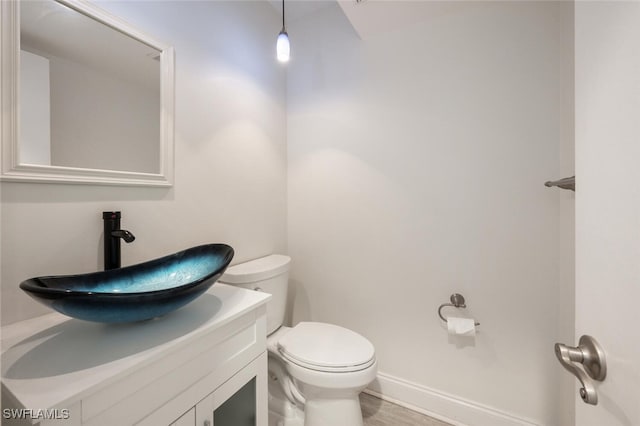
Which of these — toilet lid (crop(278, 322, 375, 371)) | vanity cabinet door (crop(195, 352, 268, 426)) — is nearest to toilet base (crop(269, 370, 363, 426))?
toilet lid (crop(278, 322, 375, 371))

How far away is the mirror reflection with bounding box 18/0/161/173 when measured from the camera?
76cm

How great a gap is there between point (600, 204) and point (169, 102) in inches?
56.5

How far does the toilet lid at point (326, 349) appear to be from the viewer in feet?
3.66

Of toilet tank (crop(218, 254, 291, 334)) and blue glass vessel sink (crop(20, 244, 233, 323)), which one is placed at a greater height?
blue glass vessel sink (crop(20, 244, 233, 323))

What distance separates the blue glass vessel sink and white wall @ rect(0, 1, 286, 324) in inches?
6.3

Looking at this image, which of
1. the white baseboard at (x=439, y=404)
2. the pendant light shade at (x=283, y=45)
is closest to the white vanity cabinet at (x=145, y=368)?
the white baseboard at (x=439, y=404)

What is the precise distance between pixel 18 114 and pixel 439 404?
2.22m

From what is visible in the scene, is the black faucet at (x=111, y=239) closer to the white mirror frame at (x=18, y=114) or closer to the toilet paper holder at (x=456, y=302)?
the white mirror frame at (x=18, y=114)

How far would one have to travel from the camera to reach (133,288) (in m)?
0.84

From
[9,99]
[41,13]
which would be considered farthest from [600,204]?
[41,13]

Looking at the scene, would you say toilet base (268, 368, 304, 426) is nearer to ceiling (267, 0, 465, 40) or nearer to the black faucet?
the black faucet

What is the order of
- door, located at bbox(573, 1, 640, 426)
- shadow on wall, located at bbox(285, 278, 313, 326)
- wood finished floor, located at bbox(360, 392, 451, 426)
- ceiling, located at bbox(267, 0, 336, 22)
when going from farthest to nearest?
shadow on wall, located at bbox(285, 278, 313, 326) → ceiling, located at bbox(267, 0, 336, 22) → wood finished floor, located at bbox(360, 392, 451, 426) → door, located at bbox(573, 1, 640, 426)

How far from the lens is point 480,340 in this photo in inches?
52.1

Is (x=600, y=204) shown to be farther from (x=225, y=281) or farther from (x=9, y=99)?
(x=9, y=99)
